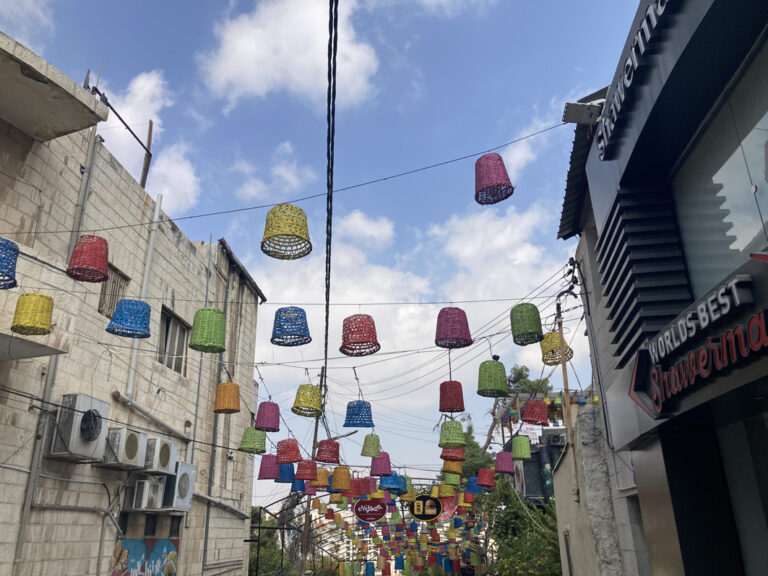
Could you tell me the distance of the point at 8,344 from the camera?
731 centimetres

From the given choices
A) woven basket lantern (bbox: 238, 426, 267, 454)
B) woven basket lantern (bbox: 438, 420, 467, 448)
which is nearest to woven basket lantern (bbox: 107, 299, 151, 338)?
woven basket lantern (bbox: 238, 426, 267, 454)

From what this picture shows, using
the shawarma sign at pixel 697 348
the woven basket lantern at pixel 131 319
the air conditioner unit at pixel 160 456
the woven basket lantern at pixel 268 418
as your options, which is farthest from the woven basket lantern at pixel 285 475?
the shawarma sign at pixel 697 348

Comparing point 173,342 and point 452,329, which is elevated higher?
point 173,342

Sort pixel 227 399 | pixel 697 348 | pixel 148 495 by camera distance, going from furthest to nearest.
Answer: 1. pixel 227 399
2. pixel 148 495
3. pixel 697 348

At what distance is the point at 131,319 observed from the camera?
8.31 meters

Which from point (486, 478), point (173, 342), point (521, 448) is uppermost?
point (173, 342)

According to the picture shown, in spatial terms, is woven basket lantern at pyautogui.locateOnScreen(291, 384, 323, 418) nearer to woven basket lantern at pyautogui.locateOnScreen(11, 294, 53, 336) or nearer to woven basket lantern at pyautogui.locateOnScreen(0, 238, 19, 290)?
woven basket lantern at pyautogui.locateOnScreen(11, 294, 53, 336)

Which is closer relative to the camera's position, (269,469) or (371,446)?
(371,446)

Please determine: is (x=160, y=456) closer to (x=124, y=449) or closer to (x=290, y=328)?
(x=124, y=449)

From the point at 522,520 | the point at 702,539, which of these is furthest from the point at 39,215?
the point at 522,520

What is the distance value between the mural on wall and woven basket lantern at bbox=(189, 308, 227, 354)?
4260mm

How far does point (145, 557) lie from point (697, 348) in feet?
34.1

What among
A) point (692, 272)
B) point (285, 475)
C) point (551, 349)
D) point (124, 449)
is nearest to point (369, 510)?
point (285, 475)

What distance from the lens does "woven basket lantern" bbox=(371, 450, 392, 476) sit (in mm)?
14070
